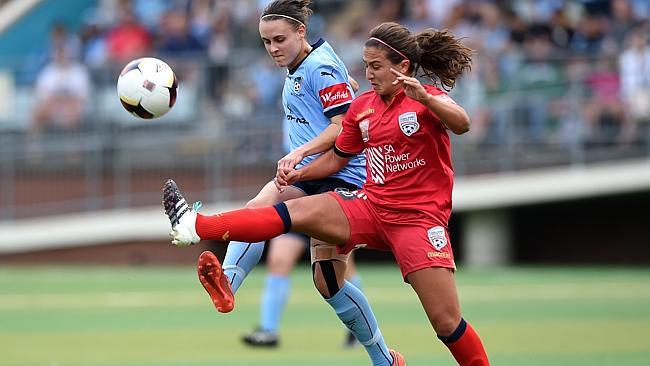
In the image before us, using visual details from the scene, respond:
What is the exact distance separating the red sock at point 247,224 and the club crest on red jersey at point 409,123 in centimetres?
85

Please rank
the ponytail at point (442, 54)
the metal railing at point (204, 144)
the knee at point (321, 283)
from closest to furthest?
the ponytail at point (442, 54), the knee at point (321, 283), the metal railing at point (204, 144)

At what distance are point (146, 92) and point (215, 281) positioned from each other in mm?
1445

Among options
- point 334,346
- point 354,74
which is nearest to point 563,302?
point 334,346

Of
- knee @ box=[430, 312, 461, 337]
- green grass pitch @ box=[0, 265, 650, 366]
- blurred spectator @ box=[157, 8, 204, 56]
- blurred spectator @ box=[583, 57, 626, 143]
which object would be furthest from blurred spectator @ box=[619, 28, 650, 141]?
knee @ box=[430, 312, 461, 337]

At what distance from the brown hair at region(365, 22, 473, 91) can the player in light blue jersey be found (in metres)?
0.71

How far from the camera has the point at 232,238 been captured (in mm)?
7203

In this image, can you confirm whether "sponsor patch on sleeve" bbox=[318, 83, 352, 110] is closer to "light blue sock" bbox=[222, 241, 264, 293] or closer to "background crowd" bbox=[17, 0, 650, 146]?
"light blue sock" bbox=[222, 241, 264, 293]

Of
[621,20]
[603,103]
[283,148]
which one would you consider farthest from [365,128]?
[621,20]

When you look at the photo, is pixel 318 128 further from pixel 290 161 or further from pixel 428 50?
pixel 428 50

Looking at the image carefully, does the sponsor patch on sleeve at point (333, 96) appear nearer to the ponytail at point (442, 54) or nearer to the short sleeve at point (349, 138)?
the short sleeve at point (349, 138)

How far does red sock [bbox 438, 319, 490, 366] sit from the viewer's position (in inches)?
285

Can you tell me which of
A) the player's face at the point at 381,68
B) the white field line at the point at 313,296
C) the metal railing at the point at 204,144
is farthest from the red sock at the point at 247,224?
the metal railing at the point at 204,144

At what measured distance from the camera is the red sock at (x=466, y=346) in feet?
23.8

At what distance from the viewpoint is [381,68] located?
735 centimetres
